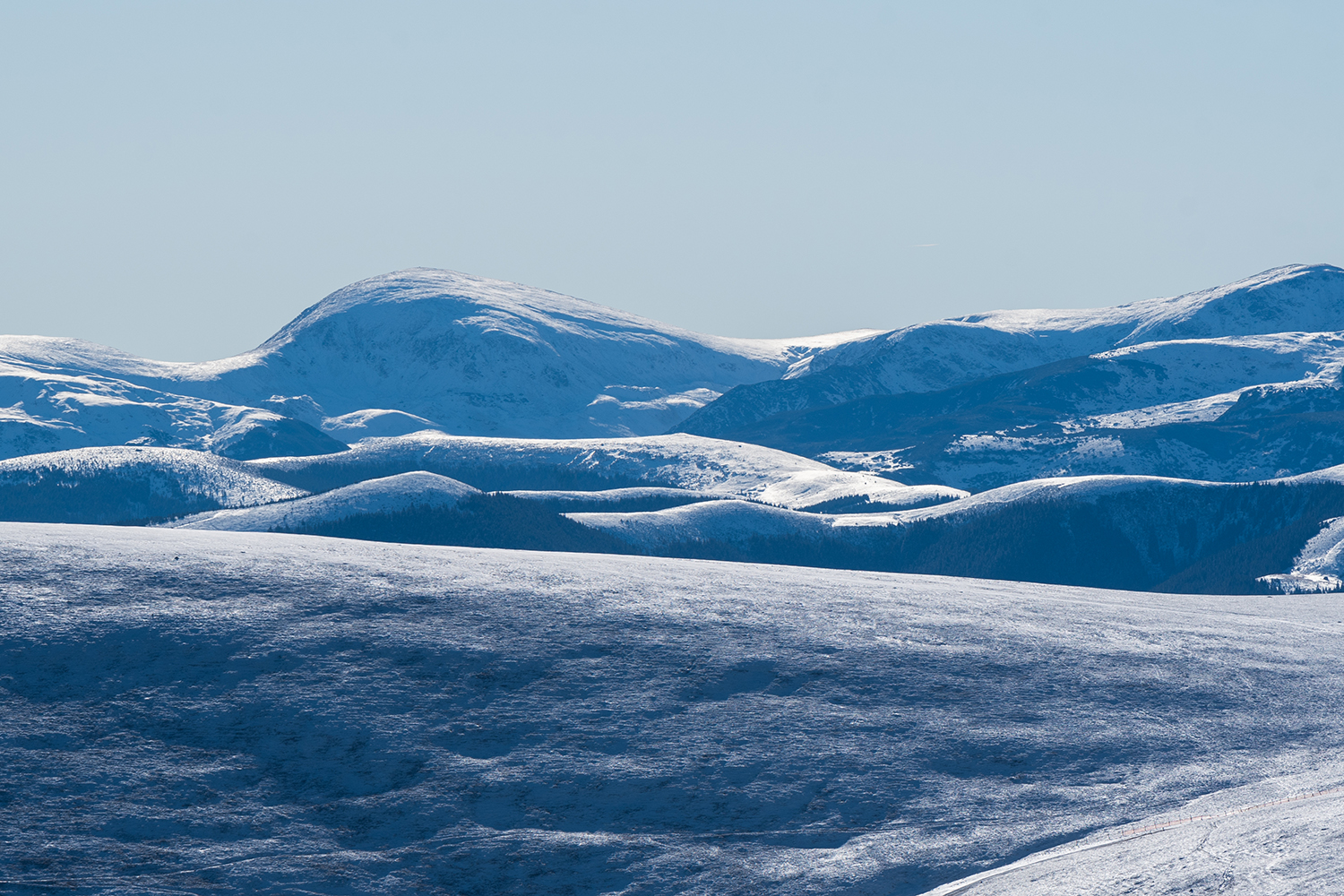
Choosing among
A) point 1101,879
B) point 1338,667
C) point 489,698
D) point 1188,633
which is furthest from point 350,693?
point 1338,667

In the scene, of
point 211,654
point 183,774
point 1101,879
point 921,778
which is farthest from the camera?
point 211,654

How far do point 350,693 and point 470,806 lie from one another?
20.2ft

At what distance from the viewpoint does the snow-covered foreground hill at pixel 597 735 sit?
32812 mm

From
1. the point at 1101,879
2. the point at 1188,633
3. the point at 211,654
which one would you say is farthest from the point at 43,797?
the point at 1188,633

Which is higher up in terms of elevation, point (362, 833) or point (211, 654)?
point (211, 654)

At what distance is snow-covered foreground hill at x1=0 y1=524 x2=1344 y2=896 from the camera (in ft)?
108

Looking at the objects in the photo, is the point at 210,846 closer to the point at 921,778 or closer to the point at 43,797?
the point at 43,797

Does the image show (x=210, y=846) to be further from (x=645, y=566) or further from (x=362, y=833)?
(x=645, y=566)

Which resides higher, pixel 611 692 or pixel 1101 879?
pixel 611 692

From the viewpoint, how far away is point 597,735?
3875 centimetres

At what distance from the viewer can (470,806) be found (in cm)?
3522

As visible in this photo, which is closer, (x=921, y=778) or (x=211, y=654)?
(x=921, y=778)

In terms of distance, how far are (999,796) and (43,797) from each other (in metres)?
24.5

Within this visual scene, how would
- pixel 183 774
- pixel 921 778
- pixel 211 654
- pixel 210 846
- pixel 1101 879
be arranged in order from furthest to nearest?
pixel 211 654 < pixel 921 778 < pixel 183 774 < pixel 210 846 < pixel 1101 879
